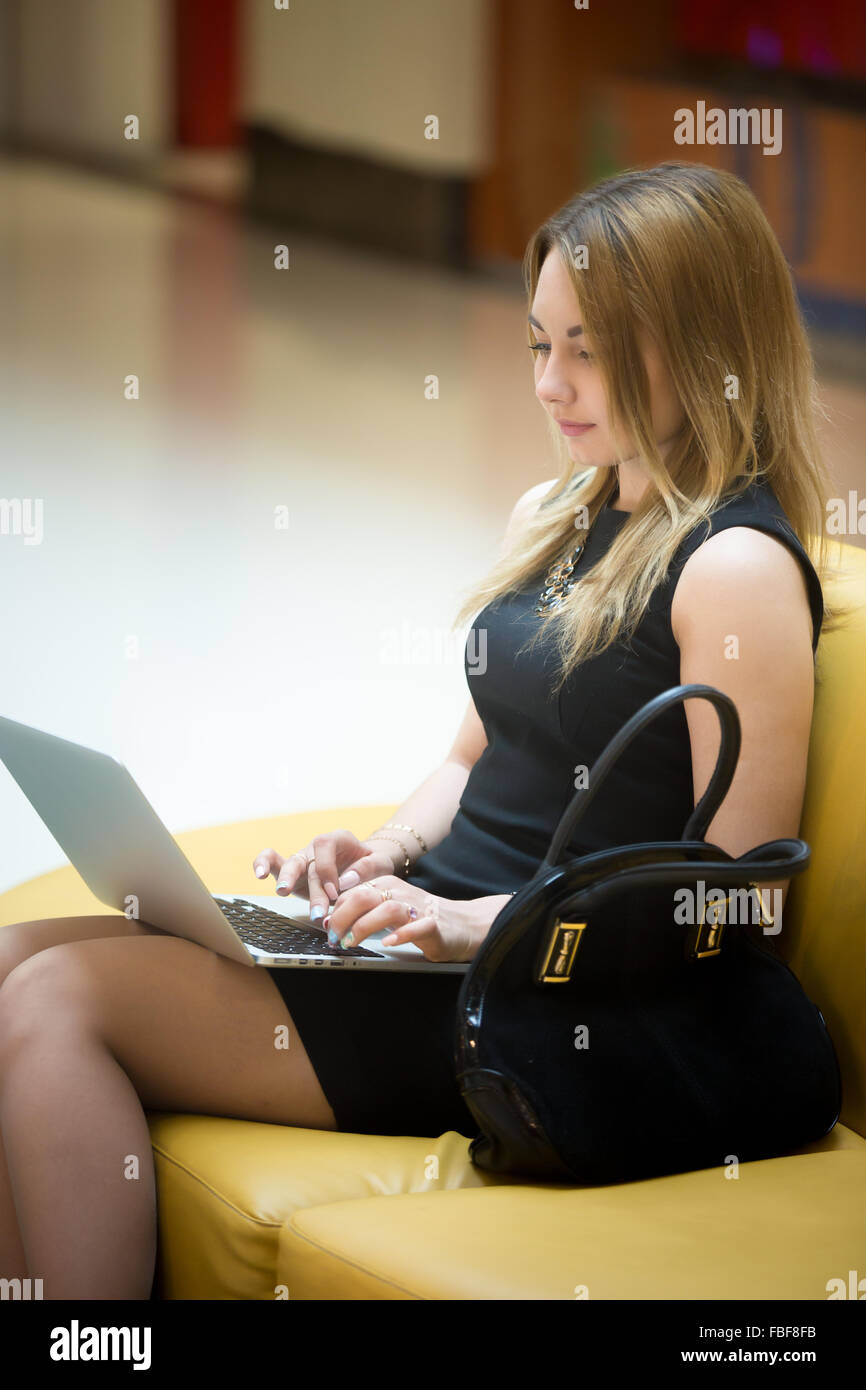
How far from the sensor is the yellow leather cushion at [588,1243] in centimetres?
129

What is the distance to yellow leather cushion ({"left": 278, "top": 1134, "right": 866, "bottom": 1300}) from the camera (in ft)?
4.23

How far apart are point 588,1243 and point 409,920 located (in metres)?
0.32

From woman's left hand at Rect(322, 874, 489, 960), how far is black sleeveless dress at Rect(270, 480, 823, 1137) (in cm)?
6

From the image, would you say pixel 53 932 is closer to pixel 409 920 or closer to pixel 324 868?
pixel 324 868

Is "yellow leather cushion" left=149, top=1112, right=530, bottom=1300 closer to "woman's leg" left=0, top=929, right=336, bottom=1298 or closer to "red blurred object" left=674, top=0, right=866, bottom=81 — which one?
"woman's leg" left=0, top=929, right=336, bottom=1298

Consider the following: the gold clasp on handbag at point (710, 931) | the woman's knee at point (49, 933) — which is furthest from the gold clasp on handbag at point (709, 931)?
the woman's knee at point (49, 933)

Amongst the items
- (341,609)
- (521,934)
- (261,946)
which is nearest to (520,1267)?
(521,934)

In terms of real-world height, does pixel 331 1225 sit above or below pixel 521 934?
below

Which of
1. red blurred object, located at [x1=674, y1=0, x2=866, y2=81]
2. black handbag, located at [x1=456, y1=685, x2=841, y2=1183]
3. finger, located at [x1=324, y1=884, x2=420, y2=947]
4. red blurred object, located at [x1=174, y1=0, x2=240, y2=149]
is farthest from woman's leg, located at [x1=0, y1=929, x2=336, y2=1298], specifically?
red blurred object, located at [x1=174, y1=0, x2=240, y2=149]

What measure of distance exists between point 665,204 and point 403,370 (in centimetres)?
524

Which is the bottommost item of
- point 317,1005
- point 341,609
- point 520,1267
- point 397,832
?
point 520,1267

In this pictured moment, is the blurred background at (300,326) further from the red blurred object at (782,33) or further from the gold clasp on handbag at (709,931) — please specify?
the gold clasp on handbag at (709,931)
